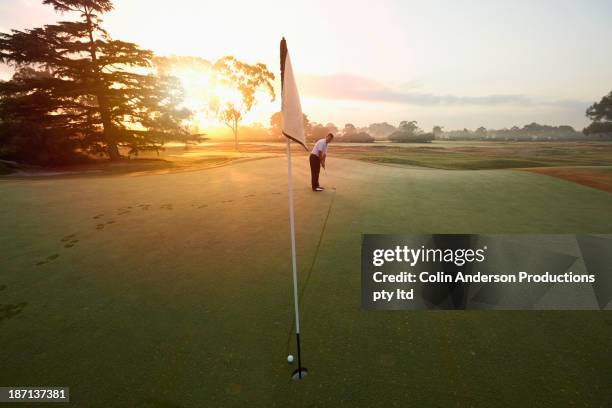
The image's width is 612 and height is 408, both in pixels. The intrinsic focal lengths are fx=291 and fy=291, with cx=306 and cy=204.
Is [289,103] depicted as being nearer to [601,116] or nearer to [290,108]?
[290,108]

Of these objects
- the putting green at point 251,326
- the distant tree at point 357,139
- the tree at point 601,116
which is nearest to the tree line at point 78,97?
the putting green at point 251,326

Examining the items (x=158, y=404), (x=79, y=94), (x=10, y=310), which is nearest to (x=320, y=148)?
(x=10, y=310)

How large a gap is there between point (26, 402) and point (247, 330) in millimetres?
1871

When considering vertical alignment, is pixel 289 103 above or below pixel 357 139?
below

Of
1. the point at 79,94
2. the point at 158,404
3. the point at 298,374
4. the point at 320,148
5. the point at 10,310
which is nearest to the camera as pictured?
the point at 158,404

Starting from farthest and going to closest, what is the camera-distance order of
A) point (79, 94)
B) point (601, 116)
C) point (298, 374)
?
point (601, 116) < point (79, 94) < point (298, 374)

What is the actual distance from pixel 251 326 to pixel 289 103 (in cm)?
240

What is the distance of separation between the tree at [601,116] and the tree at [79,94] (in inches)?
2456

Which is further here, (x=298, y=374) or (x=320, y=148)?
(x=320, y=148)

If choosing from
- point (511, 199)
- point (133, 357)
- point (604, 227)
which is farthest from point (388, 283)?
point (511, 199)

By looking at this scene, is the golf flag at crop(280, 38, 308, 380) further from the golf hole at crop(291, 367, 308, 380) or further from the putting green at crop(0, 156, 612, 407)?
the putting green at crop(0, 156, 612, 407)

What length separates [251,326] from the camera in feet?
10.6

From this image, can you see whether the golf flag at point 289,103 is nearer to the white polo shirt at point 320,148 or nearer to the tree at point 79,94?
the white polo shirt at point 320,148

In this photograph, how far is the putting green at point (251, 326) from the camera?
2.43 m
